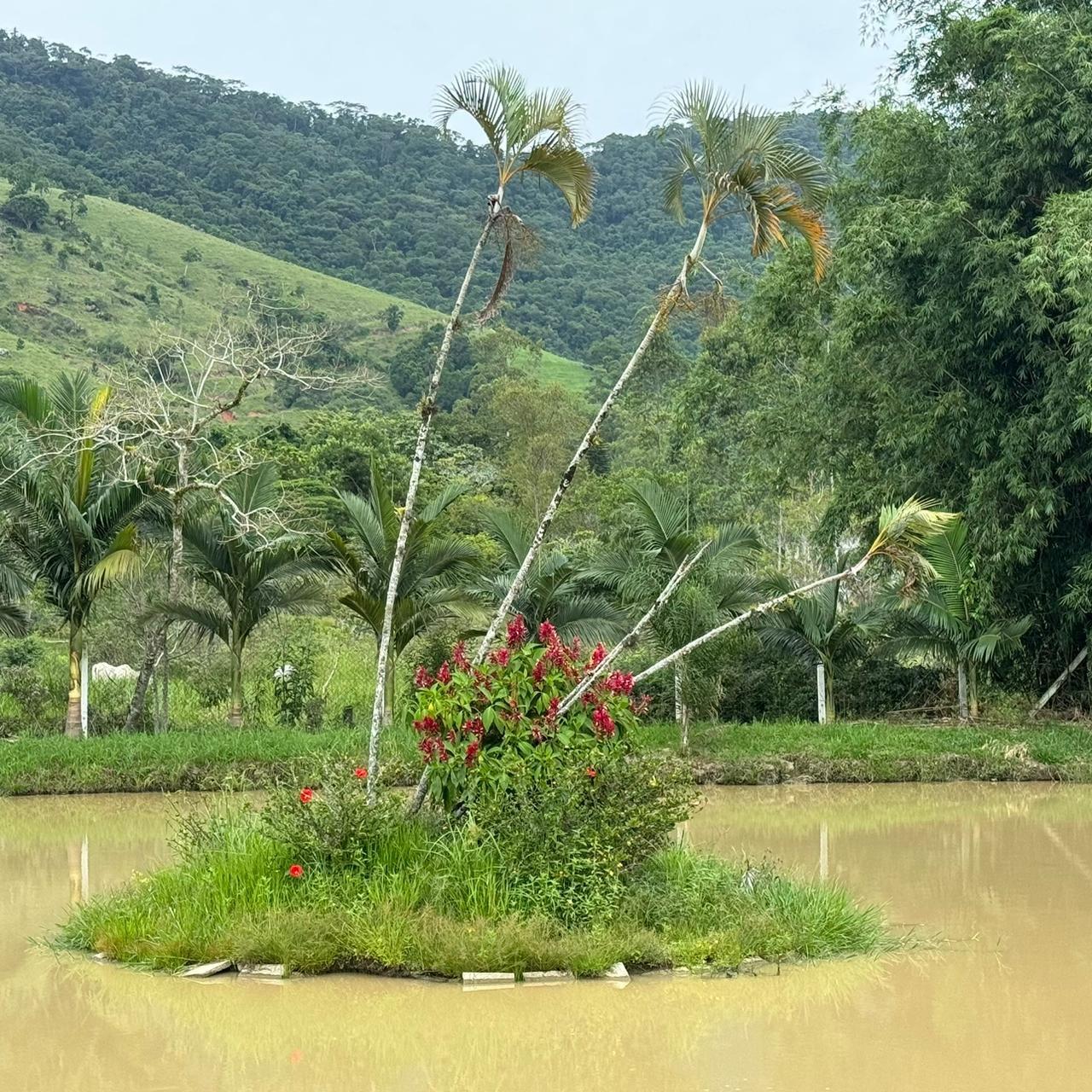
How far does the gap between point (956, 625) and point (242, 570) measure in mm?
8363

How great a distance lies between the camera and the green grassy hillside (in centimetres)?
3919

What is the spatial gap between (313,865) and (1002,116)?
12.9 meters

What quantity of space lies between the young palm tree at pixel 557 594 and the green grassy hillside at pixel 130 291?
19444 mm

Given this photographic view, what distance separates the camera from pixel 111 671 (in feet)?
66.2

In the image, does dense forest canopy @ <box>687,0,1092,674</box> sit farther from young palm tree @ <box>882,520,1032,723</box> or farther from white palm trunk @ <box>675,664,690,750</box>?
white palm trunk @ <box>675,664,690,750</box>

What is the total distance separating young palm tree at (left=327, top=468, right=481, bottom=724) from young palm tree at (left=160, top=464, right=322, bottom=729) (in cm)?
48

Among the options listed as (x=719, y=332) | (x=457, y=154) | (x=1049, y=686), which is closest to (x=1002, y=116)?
(x=1049, y=686)

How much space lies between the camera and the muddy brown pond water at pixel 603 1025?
593 cm

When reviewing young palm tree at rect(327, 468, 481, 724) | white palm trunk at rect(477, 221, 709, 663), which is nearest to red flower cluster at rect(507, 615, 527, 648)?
white palm trunk at rect(477, 221, 709, 663)

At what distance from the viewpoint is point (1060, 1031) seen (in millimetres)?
6562

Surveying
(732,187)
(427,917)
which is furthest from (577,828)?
(732,187)

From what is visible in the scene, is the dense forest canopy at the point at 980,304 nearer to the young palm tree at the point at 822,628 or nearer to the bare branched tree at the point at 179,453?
the young palm tree at the point at 822,628

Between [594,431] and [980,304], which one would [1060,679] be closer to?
[980,304]

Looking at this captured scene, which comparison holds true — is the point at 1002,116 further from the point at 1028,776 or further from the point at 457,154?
the point at 457,154
